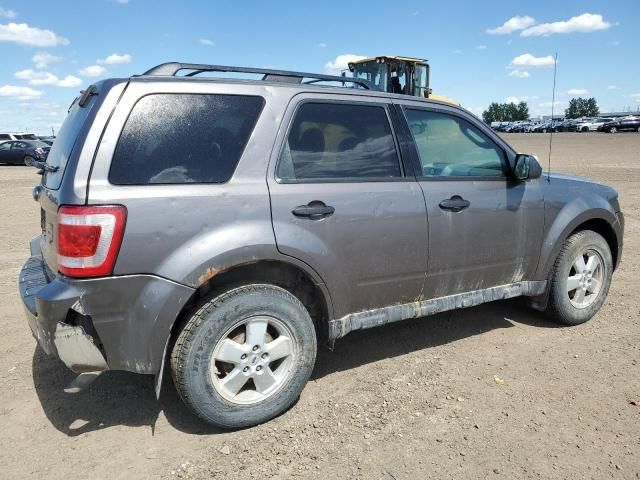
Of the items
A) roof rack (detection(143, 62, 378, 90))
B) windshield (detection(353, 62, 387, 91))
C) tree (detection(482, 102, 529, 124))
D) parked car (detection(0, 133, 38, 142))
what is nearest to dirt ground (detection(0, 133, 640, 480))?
roof rack (detection(143, 62, 378, 90))

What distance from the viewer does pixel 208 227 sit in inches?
106

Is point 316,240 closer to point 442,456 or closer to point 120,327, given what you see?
point 120,327

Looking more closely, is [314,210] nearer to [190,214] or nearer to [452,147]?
[190,214]

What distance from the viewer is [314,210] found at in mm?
2967

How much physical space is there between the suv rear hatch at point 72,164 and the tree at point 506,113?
100 m

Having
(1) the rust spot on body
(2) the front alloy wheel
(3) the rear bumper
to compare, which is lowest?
(2) the front alloy wheel

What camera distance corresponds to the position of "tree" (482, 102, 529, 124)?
3846 inches

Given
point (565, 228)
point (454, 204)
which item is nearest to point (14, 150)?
point (454, 204)

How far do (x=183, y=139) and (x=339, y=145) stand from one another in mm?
985

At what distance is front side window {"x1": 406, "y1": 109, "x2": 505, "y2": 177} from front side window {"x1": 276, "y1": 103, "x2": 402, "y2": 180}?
11.0 inches

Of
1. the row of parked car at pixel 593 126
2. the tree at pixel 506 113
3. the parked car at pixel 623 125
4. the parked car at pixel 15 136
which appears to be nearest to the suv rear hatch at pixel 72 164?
the parked car at pixel 15 136

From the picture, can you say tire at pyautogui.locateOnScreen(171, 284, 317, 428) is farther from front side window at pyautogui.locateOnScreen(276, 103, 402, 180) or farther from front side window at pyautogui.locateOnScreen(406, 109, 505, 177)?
front side window at pyautogui.locateOnScreen(406, 109, 505, 177)

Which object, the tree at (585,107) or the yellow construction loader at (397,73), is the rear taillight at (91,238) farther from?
the tree at (585,107)

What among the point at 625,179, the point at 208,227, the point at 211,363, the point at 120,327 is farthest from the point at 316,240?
the point at 625,179
